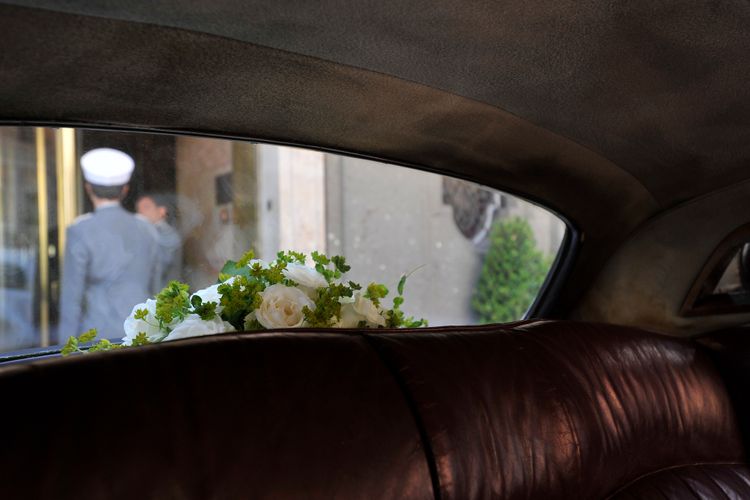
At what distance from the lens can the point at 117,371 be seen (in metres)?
0.92

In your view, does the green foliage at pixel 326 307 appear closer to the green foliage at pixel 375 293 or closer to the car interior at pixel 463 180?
the green foliage at pixel 375 293

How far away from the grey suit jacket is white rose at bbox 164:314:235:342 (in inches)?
51.1

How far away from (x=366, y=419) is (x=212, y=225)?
286 cm

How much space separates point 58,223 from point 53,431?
2.94 m

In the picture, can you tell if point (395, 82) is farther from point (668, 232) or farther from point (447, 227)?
point (447, 227)

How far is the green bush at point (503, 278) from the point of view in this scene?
7.05 meters

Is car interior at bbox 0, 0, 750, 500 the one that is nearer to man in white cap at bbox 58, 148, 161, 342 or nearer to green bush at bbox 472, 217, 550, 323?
man in white cap at bbox 58, 148, 161, 342

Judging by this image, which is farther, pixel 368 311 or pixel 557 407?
pixel 368 311

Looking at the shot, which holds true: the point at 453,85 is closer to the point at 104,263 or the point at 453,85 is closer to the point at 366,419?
the point at 366,419

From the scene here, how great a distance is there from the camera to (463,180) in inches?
91.4

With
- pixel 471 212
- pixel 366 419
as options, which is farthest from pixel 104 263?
pixel 471 212

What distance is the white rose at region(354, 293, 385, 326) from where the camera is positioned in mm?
1480

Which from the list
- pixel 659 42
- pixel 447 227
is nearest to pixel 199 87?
pixel 659 42

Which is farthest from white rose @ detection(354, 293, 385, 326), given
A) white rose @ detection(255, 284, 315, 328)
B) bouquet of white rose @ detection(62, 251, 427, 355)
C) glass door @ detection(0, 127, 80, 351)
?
glass door @ detection(0, 127, 80, 351)
